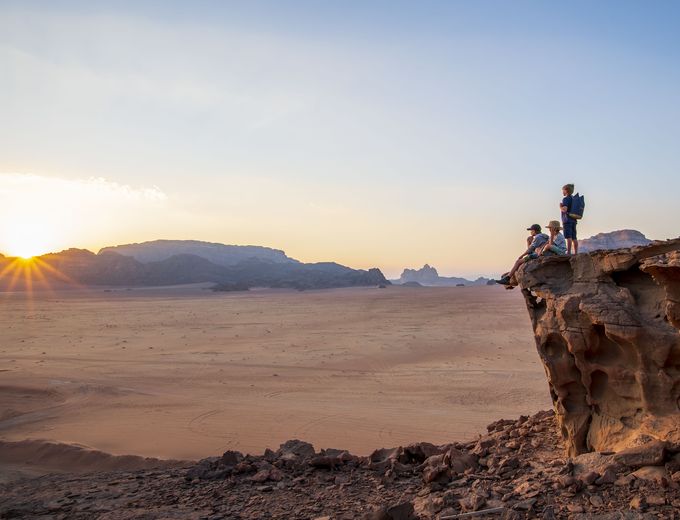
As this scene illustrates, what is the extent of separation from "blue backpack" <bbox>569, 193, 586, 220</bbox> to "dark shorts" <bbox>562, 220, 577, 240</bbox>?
0.11 metres

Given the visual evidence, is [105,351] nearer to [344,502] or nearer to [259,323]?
[259,323]

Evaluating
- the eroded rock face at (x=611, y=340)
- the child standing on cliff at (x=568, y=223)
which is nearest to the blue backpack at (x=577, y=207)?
the child standing on cliff at (x=568, y=223)

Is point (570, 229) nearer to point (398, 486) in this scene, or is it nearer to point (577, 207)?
point (577, 207)

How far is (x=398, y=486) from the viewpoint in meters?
6.76

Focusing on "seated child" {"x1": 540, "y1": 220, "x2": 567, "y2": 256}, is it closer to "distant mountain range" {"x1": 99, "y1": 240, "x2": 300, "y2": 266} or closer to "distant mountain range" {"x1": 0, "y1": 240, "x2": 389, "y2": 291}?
"distant mountain range" {"x1": 0, "y1": 240, "x2": 389, "y2": 291}

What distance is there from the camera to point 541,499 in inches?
211

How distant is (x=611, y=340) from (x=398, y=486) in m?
3.17

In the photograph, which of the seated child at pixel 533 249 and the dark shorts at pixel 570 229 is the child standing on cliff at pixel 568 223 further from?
the seated child at pixel 533 249

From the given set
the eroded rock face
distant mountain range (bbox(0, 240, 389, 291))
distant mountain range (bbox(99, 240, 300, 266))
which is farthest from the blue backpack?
distant mountain range (bbox(99, 240, 300, 266))

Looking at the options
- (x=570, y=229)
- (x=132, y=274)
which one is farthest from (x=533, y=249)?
(x=132, y=274)

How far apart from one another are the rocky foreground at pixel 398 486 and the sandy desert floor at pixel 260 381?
273cm

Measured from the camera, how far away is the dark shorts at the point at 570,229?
761cm

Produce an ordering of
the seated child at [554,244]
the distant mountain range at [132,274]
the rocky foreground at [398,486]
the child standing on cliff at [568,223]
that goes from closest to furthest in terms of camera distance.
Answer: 1. the rocky foreground at [398,486]
2. the seated child at [554,244]
3. the child standing on cliff at [568,223]
4. the distant mountain range at [132,274]

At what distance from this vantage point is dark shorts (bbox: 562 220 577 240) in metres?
7.61
